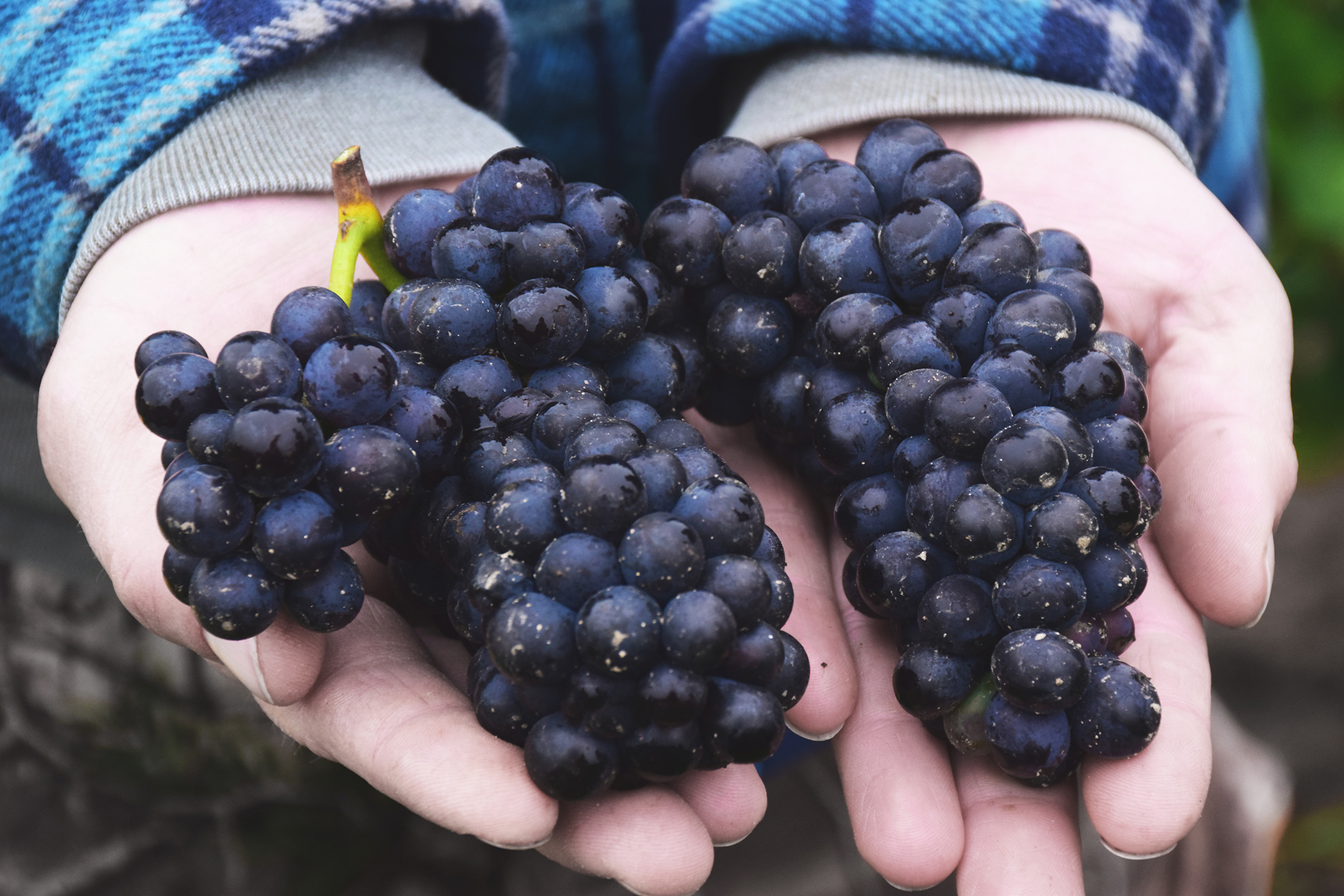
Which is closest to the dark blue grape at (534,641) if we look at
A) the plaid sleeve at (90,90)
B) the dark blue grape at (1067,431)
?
the dark blue grape at (1067,431)

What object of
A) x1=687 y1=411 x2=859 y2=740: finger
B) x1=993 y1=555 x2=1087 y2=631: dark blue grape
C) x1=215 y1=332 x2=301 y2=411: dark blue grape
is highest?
x1=215 y1=332 x2=301 y2=411: dark blue grape

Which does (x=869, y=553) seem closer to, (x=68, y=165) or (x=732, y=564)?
(x=732, y=564)

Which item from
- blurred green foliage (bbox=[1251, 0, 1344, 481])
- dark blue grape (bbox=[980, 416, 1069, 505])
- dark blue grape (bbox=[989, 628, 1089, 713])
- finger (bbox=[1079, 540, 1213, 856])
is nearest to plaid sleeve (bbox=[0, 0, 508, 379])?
dark blue grape (bbox=[980, 416, 1069, 505])

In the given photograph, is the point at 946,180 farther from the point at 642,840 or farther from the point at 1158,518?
the point at 642,840

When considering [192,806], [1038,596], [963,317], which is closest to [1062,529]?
[1038,596]

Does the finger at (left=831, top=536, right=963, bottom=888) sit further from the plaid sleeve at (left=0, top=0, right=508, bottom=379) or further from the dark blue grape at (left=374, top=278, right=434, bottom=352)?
the plaid sleeve at (left=0, top=0, right=508, bottom=379)

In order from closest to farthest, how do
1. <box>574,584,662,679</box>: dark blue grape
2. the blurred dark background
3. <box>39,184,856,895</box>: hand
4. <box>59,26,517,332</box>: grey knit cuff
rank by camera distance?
<box>574,584,662,679</box>: dark blue grape
<box>39,184,856,895</box>: hand
<box>59,26,517,332</box>: grey knit cuff
the blurred dark background

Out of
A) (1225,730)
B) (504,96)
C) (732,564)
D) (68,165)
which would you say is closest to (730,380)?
(732,564)
